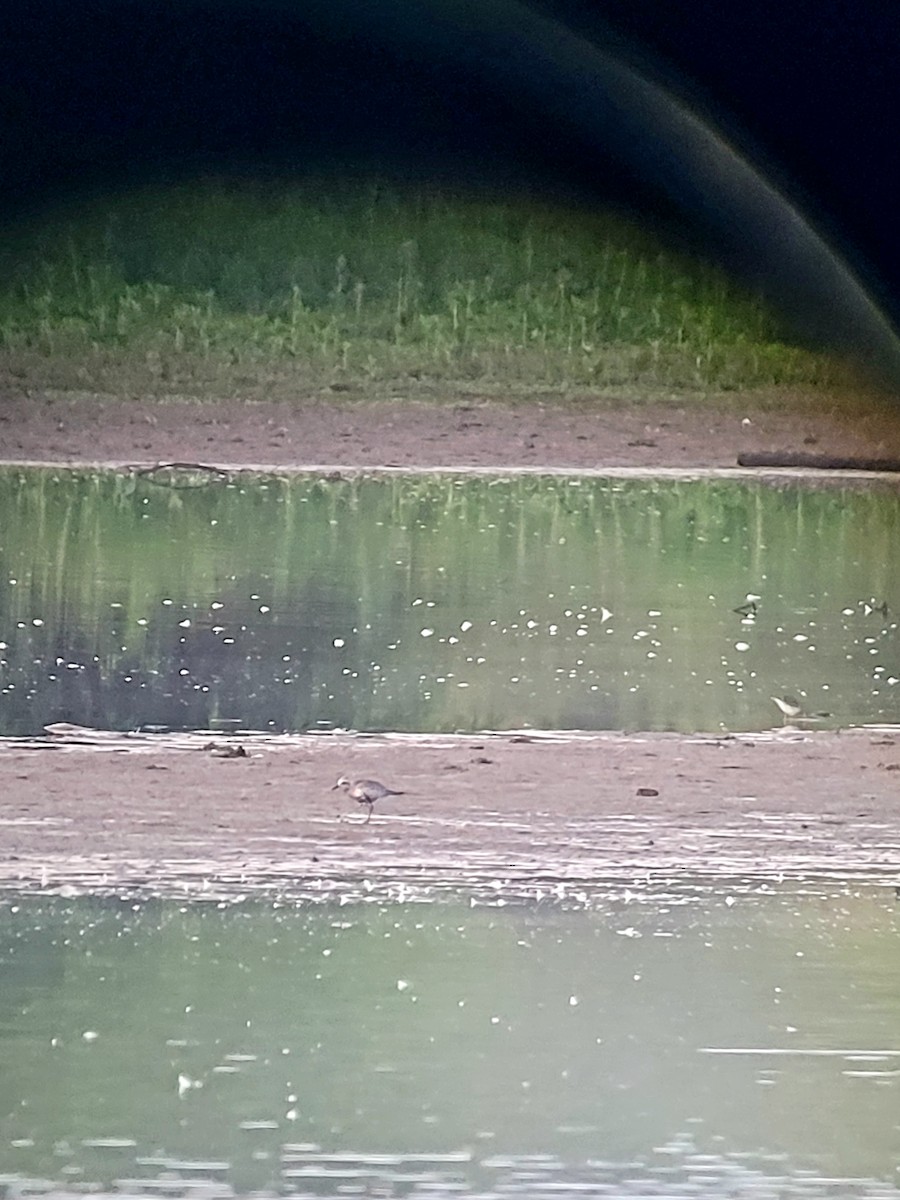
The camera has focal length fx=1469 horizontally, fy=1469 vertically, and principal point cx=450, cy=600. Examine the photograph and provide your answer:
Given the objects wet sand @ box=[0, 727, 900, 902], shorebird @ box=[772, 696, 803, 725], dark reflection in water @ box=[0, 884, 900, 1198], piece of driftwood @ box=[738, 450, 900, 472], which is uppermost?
piece of driftwood @ box=[738, 450, 900, 472]

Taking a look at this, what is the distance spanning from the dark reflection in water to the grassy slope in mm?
404

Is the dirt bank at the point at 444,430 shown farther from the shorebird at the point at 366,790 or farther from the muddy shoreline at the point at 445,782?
the shorebird at the point at 366,790

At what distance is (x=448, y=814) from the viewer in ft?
3.49

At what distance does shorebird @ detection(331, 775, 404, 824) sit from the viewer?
107 cm

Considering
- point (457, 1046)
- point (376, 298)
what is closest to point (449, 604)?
point (376, 298)

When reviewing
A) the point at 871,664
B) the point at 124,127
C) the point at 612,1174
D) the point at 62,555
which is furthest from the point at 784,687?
the point at 124,127

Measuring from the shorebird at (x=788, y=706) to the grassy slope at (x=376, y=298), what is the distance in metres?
0.24

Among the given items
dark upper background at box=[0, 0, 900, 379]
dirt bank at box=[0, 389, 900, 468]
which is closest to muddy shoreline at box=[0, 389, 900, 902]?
dirt bank at box=[0, 389, 900, 468]

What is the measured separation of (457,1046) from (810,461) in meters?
0.52

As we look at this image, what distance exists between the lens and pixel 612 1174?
82 cm

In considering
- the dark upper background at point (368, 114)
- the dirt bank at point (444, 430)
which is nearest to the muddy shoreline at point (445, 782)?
the dirt bank at point (444, 430)

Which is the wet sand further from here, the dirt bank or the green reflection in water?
the dirt bank

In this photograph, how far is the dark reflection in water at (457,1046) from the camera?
822 mm

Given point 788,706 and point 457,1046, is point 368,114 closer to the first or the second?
point 788,706
